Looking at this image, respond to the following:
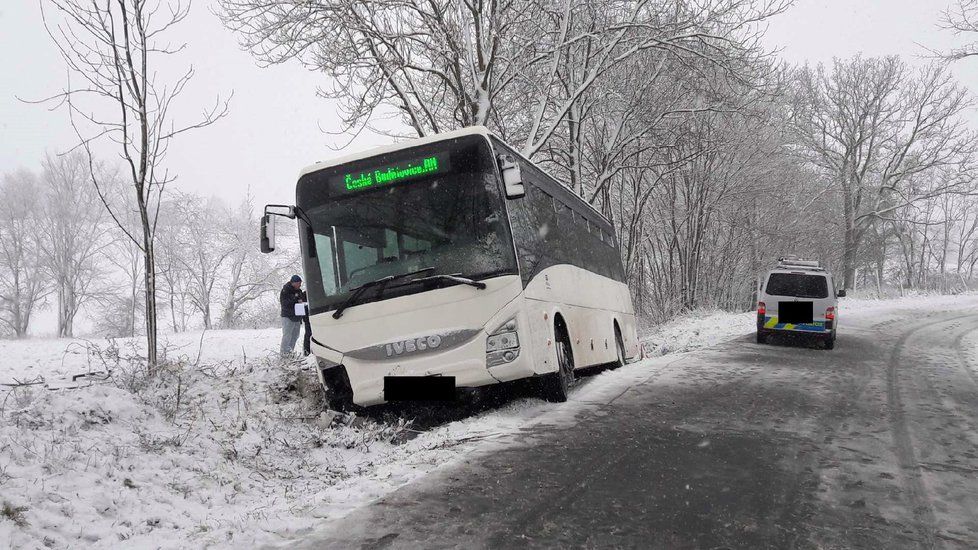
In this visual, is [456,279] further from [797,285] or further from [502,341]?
[797,285]

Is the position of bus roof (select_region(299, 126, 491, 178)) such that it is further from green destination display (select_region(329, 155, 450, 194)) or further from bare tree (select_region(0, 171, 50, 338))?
bare tree (select_region(0, 171, 50, 338))

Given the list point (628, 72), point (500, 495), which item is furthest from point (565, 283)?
point (628, 72)

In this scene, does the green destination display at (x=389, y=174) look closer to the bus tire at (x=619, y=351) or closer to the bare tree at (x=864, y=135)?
the bus tire at (x=619, y=351)

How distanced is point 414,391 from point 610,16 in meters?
13.2

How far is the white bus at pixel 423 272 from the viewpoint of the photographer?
6246 mm

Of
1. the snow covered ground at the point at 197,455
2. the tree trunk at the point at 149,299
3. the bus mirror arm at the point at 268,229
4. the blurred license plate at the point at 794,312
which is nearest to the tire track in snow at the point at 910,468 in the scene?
the snow covered ground at the point at 197,455

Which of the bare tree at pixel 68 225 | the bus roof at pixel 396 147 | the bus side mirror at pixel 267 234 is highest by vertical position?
the bare tree at pixel 68 225

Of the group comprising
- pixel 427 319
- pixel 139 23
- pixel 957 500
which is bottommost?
pixel 957 500

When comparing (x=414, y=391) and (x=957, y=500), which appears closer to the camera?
(x=957, y=500)

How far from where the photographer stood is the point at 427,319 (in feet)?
20.6

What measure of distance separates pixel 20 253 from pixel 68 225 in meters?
3.08

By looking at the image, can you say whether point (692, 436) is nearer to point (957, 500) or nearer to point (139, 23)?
point (957, 500)

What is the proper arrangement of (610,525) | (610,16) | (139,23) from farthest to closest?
1. (610,16)
2. (139,23)
3. (610,525)

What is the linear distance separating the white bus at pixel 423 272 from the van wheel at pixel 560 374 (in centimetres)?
2
